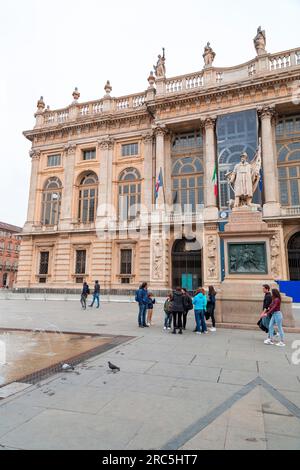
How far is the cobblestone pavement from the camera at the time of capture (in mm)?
3109

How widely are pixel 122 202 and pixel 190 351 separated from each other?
80.0 feet

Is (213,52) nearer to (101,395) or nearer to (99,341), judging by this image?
(99,341)

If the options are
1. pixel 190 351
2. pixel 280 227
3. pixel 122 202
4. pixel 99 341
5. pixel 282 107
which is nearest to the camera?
pixel 190 351

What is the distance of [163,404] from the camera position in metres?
4.03

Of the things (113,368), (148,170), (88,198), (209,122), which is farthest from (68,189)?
(113,368)

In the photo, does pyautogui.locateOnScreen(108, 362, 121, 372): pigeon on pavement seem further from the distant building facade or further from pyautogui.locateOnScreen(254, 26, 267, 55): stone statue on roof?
the distant building facade

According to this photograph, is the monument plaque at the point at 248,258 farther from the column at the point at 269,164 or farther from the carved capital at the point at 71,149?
the carved capital at the point at 71,149

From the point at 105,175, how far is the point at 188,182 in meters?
9.01

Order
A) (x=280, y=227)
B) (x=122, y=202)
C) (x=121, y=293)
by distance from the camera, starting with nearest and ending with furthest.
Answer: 1. (x=280, y=227)
2. (x=121, y=293)
3. (x=122, y=202)

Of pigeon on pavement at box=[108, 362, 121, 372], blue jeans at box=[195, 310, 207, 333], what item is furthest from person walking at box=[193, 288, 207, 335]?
pigeon on pavement at box=[108, 362, 121, 372]

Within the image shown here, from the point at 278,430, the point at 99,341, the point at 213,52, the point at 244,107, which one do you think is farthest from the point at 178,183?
the point at 278,430

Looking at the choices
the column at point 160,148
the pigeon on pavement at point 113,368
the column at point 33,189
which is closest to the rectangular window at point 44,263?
the column at point 33,189

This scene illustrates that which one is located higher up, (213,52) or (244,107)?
(213,52)

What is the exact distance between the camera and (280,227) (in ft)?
77.7
